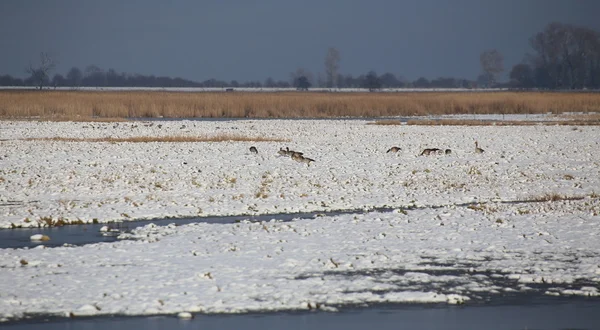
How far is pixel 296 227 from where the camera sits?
14789mm

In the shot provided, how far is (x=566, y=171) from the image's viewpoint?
23500mm

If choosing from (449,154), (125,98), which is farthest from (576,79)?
(449,154)

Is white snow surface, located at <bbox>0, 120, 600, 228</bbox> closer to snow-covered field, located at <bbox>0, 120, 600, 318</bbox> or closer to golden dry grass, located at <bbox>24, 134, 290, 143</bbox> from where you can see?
snow-covered field, located at <bbox>0, 120, 600, 318</bbox>

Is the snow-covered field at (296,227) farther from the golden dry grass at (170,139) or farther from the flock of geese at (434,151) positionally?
the golden dry grass at (170,139)

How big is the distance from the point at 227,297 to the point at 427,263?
3336 millimetres

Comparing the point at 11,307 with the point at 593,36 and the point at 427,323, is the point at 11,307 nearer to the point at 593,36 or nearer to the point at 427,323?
the point at 427,323

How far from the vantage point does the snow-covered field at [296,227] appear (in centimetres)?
1046

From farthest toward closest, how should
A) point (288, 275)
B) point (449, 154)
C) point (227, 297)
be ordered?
point (449, 154)
point (288, 275)
point (227, 297)

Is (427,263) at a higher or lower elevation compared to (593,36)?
lower

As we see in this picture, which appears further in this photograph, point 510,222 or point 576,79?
point 576,79

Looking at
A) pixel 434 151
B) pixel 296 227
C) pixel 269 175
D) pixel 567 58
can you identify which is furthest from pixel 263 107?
pixel 567 58

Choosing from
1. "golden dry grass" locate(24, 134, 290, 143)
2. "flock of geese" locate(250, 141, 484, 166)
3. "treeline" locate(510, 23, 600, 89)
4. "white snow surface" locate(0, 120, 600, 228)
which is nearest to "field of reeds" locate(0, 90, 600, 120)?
"golden dry grass" locate(24, 134, 290, 143)

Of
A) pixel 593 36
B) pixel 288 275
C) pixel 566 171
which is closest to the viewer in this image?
pixel 288 275

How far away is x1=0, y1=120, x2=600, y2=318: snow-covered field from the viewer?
34.3ft
